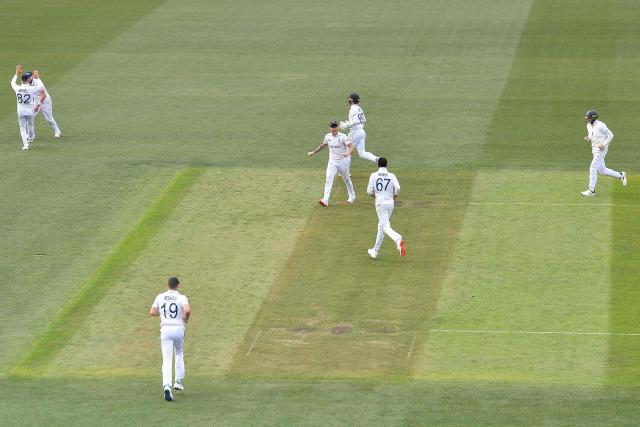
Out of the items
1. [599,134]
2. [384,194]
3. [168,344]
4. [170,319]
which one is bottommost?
[599,134]

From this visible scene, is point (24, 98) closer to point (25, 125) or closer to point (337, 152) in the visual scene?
point (25, 125)

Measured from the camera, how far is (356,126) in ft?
109

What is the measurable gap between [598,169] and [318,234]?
7.19m

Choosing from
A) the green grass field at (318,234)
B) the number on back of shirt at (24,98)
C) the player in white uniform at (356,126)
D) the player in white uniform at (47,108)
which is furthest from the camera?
the player in white uniform at (47,108)

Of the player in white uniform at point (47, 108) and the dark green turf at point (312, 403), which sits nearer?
the dark green turf at point (312, 403)

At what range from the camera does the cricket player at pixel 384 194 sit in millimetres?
27562

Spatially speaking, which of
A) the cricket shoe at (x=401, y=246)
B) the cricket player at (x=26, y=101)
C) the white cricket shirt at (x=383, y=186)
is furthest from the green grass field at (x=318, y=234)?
the white cricket shirt at (x=383, y=186)

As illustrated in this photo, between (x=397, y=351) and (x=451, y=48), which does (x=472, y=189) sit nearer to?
(x=397, y=351)

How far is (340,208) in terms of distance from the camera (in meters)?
31.9

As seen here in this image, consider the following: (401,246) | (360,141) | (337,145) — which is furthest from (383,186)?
(360,141)

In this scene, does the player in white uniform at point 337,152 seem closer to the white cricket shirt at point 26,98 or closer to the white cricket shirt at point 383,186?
the white cricket shirt at point 383,186

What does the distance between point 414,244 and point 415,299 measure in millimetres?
3293

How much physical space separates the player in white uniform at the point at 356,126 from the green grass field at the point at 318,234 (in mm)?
1340

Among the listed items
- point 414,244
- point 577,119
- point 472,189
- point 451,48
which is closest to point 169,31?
point 451,48
